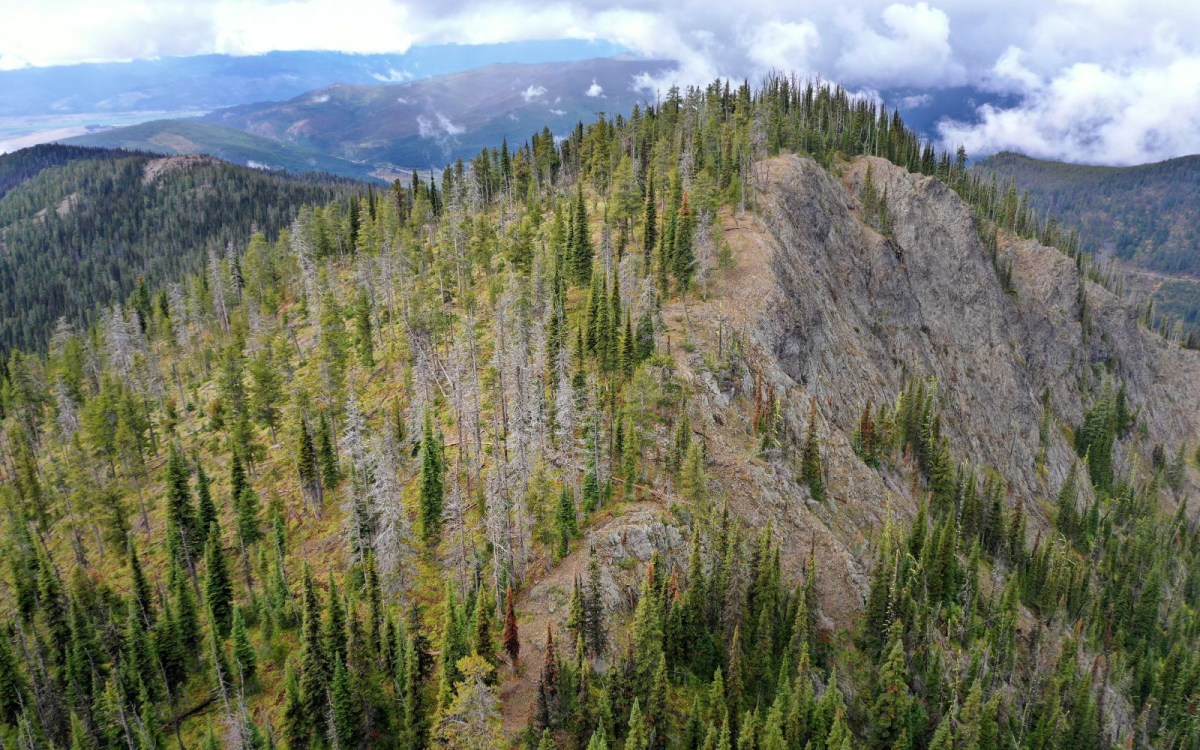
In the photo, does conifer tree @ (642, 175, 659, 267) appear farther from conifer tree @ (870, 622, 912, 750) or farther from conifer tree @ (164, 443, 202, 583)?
conifer tree @ (164, 443, 202, 583)

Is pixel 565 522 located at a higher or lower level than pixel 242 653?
higher

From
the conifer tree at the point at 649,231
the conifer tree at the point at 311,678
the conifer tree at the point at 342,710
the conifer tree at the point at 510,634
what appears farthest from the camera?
the conifer tree at the point at 649,231

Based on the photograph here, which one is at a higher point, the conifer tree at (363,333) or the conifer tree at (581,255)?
the conifer tree at (581,255)

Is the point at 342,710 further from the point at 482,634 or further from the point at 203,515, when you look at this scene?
the point at 203,515

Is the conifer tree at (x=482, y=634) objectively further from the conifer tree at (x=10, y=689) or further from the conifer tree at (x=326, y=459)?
the conifer tree at (x=10, y=689)

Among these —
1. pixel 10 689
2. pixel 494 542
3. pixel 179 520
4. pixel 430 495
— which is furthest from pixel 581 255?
pixel 10 689

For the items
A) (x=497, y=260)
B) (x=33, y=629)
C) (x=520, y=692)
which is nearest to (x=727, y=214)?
(x=497, y=260)

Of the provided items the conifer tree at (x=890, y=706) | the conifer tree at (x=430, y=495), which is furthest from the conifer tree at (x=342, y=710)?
the conifer tree at (x=890, y=706)
